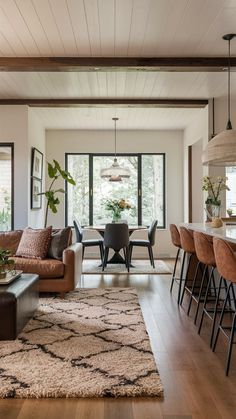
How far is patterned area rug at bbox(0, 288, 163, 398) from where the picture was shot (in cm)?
228

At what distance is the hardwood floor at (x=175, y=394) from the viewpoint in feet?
6.68

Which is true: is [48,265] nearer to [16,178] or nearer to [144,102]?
[16,178]

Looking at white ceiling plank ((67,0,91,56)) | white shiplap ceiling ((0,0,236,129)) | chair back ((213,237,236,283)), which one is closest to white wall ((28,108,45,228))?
white shiplap ceiling ((0,0,236,129))

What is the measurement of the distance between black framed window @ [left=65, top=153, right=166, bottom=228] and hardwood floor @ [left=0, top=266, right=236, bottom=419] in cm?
507

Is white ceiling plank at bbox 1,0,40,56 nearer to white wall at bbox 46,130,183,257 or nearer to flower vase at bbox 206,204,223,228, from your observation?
flower vase at bbox 206,204,223,228

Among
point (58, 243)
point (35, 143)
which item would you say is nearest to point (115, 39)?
point (58, 243)

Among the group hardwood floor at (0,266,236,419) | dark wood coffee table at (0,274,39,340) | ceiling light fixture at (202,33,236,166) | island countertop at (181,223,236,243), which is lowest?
hardwood floor at (0,266,236,419)

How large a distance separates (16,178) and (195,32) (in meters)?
3.74

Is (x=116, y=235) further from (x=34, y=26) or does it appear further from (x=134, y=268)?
(x=34, y=26)

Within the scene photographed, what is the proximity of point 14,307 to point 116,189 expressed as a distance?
18.8 ft

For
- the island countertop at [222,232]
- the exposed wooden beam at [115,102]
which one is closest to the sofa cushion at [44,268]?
the island countertop at [222,232]

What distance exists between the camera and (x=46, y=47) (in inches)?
165

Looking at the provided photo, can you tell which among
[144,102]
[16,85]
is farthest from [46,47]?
[144,102]

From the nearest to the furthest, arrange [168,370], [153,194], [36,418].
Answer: [36,418] → [168,370] → [153,194]
